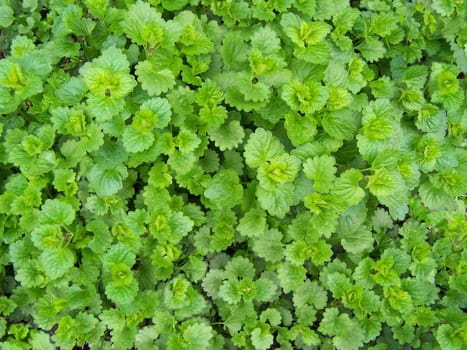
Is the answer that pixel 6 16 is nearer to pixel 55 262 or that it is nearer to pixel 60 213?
pixel 60 213

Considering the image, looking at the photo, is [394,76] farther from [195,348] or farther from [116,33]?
[195,348]

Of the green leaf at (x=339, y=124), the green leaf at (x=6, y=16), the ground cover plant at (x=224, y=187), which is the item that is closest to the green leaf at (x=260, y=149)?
the ground cover plant at (x=224, y=187)

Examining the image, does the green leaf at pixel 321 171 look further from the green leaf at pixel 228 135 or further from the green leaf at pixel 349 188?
the green leaf at pixel 228 135

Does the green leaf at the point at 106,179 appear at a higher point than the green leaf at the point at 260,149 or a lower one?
lower

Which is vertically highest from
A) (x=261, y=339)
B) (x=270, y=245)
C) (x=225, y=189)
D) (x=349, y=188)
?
(x=349, y=188)

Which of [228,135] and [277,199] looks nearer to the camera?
[277,199]

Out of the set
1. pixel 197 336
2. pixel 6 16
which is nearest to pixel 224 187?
pixel 197 336

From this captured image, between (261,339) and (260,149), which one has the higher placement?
(260,149)

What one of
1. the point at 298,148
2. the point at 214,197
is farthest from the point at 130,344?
the point at 298,148
